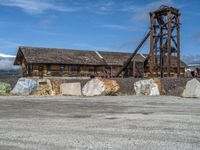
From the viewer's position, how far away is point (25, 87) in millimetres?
26406

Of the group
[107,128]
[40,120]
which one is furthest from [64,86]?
[107,128]

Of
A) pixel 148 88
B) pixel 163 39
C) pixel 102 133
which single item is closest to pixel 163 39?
pixel 163 39

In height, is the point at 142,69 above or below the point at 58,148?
above

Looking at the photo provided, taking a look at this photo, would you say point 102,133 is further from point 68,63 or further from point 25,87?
point 68,63

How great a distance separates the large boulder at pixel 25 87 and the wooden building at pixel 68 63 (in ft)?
78.1

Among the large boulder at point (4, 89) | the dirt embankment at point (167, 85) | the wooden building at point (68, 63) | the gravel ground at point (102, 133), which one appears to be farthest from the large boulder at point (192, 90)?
the wooden building at point (68, 63)

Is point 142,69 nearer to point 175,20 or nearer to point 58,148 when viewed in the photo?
point 175,20

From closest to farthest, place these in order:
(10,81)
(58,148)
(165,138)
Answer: (58,148), (165,138), (10,81)

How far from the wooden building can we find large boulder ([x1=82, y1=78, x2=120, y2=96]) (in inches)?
913

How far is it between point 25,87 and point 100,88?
5.34 meters

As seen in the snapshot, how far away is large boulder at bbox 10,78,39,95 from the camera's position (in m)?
26.2

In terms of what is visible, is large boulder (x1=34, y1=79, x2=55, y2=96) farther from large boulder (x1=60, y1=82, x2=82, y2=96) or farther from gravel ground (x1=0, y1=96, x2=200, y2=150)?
gravel ground (x1=0, y1=96, x2=200, y2=150)

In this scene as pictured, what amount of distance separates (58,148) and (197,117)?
→ 19.9ft

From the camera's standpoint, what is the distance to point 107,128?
369 inches
